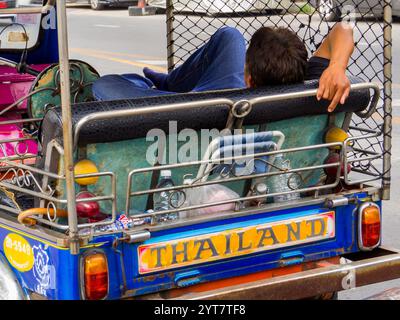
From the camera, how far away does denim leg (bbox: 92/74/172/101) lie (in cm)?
400

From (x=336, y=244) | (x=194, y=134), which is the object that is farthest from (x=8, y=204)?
(x=336, y=244)

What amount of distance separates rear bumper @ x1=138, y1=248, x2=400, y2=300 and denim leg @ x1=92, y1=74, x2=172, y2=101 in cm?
88

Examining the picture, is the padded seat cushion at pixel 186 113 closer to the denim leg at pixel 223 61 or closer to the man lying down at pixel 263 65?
the man lying down at pixel 263 65

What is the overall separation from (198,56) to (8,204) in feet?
3.64

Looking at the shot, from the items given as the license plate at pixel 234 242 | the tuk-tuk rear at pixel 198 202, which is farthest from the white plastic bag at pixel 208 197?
the license plate at pixel 234 242

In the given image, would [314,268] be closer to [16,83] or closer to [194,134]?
[194,134]

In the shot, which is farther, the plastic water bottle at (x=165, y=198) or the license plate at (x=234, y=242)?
the plastic water bottle at (x=165, y=198)

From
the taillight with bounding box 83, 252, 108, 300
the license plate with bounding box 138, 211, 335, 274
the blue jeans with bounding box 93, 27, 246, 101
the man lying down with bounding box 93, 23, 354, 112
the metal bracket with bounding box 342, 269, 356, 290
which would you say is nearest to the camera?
the taillight with bounding box 83, 252, 108, 300

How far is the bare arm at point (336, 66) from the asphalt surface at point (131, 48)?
170 cm

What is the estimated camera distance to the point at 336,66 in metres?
3.91

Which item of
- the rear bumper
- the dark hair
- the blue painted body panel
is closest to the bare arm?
the dark hair

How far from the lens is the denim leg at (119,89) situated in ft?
13.1

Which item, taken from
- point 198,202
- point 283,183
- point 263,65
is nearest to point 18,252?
point 198,202

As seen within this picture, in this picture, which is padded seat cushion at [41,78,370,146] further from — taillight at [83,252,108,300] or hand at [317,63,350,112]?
taillight at [83,252,108,300]
